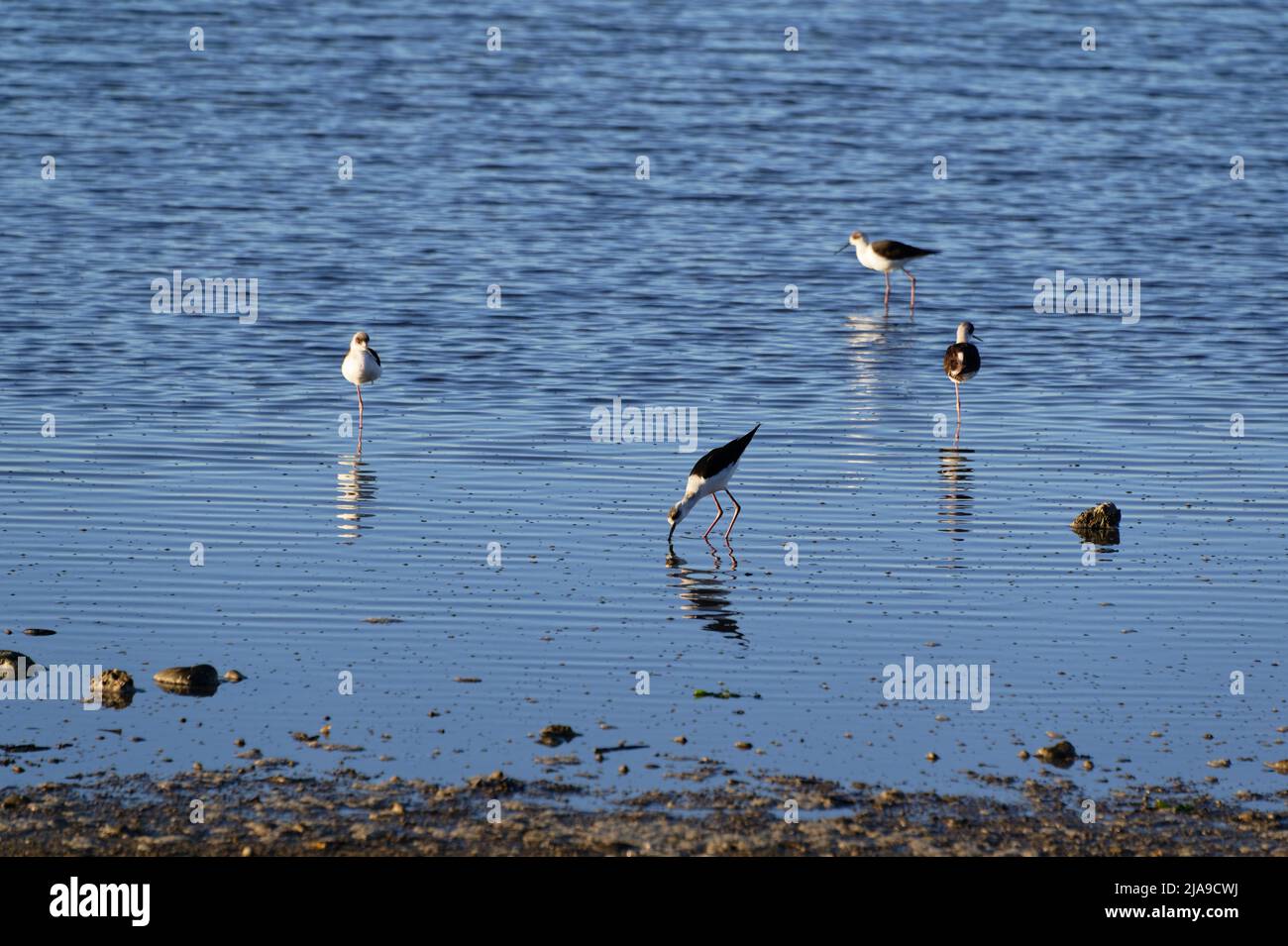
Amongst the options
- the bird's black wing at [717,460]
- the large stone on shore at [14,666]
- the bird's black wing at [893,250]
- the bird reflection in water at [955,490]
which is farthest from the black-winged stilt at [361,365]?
the bird's black wing at [893,250]

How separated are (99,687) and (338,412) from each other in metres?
9.45

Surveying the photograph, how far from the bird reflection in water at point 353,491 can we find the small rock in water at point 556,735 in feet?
15.3

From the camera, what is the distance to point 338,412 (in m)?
19.9

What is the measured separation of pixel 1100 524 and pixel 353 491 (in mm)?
6229

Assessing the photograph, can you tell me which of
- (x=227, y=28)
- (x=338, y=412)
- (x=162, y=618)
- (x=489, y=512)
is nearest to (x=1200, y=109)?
(x=227, y=28)

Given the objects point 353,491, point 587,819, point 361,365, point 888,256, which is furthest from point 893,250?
point 587,819

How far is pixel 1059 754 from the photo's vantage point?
9.81 meters

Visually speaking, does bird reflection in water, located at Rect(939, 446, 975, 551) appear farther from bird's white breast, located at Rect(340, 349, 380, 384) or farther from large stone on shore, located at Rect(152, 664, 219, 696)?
large stone on shore, located at Rect(152, 664, 219, 696)

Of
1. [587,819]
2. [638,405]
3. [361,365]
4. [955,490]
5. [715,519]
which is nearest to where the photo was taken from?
[587,819]

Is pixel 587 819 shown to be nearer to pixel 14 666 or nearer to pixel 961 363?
pixel 14 666

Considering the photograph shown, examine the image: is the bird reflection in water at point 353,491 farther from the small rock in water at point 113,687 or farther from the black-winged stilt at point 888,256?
the black-winged stilt at point 888,256

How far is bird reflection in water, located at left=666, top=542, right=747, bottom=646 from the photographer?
40.5 ft

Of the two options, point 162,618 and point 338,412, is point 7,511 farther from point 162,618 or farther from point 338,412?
point 338,412

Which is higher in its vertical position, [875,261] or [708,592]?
[875,261]
